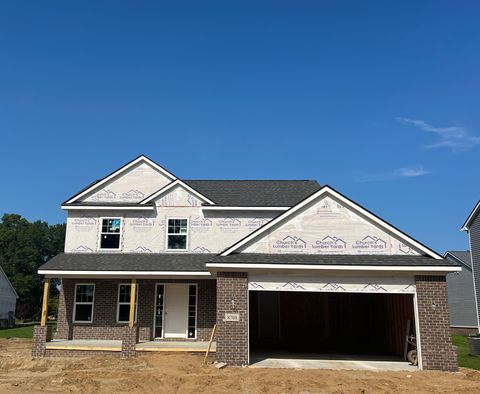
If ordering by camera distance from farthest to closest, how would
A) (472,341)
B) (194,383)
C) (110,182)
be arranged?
1. (110,182)
2. (472,341)
3. (194,383)

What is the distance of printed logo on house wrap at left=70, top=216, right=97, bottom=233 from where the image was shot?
2070 cm

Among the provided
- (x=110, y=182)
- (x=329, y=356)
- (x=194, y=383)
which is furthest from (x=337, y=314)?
(x=110, y=182)

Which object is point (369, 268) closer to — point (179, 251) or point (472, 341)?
point (472, 341)

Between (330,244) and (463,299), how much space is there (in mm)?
23972

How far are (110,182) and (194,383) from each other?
40.5ft

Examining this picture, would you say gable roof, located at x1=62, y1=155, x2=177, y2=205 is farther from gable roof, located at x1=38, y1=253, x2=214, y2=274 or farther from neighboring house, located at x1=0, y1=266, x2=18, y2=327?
neighboring house, located at x1=0, y1=266, x2=18, y2=327

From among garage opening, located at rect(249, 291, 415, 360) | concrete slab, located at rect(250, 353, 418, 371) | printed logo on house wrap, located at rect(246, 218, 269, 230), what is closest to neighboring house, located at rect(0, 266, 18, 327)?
garage opening, located at rect(249, 291, 415, 360)

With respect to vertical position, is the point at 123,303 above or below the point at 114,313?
above

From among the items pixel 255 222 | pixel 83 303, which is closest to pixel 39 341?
pixel 83 303

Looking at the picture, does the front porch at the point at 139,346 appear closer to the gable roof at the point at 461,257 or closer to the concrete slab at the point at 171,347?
the concrete slab at the point at 171,347

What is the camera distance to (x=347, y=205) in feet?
50.7

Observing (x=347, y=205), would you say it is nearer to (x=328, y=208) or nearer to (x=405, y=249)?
(x=328, y=208)

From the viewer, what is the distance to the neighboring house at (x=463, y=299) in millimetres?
32625

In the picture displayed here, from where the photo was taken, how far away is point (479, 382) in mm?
12102
